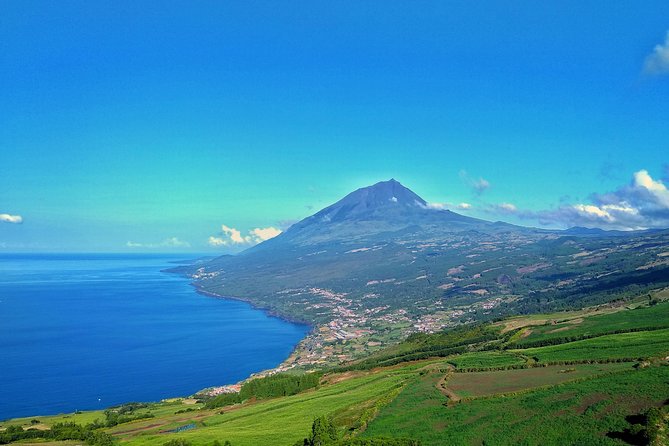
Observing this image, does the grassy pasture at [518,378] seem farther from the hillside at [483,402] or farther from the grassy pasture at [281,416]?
the grassy pasture at [281,416]

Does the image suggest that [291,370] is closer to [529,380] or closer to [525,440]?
[529,380]

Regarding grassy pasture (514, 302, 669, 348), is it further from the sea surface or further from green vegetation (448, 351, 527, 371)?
the sea surface

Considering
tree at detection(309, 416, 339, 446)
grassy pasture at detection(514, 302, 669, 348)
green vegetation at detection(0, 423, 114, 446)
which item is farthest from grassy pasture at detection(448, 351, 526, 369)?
green vegetation at detection(0, 423, 114, 446)

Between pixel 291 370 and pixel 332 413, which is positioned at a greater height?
pixel 332 413

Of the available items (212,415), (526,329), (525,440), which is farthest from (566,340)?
(212,415)

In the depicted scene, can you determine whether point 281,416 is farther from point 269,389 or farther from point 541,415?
point 541,415

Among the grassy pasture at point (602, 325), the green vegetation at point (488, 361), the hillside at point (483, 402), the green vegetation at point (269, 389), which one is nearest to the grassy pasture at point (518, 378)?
the hillside at point (483, 402)

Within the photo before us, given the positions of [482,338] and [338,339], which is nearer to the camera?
[482,338]
